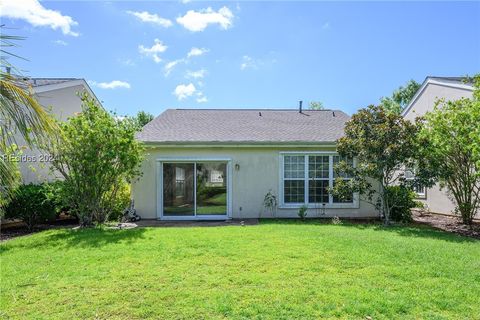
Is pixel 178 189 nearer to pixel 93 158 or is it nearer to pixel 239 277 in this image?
pixel 93 158

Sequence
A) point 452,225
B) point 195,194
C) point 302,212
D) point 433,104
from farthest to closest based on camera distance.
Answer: point 433,104 → point 195,194 → point 302,212 → point 452,225

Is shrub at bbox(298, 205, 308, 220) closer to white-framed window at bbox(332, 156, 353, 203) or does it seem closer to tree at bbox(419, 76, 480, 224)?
white-framed window at bbox(332, 156, 353, 203)

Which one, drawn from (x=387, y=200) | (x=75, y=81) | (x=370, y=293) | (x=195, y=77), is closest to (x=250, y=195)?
(x=387, y=200)

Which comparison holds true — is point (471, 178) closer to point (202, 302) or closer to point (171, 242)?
point (171, 242)

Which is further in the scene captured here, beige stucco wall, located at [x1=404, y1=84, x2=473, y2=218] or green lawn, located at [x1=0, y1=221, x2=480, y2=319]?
beige stucco wall, located at [x1=404, y1=84, x2=473, y2=218]

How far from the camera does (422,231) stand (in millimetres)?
11477

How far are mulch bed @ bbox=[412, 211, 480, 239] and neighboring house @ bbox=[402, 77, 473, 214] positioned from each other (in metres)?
0.88

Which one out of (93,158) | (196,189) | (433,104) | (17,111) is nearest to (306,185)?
(196,189)

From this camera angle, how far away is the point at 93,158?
36.5 feet

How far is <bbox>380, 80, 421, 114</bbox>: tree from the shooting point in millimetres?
48594

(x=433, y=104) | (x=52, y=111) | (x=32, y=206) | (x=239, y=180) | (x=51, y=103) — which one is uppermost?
(x=433, y=104)

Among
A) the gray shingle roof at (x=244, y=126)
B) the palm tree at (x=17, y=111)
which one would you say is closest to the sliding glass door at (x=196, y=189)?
the gray shingle roof at (x=244, y=126)

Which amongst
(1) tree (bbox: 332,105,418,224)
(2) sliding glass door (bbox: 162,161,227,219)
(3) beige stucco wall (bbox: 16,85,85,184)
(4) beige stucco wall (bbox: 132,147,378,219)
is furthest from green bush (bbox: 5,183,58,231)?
(1) tree (bbox: 332,105,418,224)

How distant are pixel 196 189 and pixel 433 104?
45.4 feet
